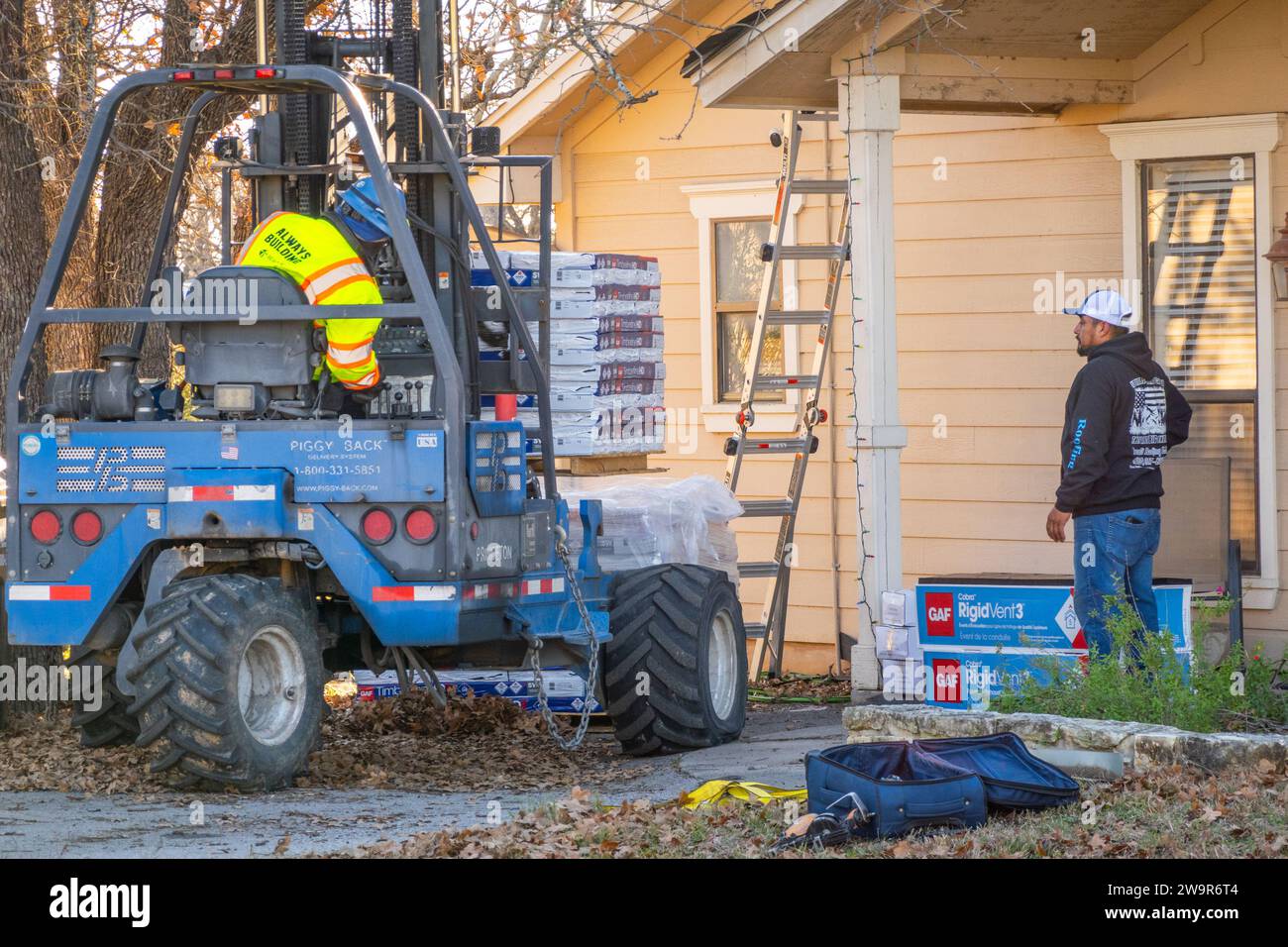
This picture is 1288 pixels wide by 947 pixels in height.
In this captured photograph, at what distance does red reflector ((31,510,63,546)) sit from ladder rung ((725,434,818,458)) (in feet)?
16.7

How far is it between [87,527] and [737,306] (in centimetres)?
682

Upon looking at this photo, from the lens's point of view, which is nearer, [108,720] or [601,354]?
[108,720]

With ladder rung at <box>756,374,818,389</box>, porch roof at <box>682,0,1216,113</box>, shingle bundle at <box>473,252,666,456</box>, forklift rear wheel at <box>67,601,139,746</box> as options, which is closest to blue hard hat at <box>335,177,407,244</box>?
shingle bundle at <box>473,252,666,456</box>

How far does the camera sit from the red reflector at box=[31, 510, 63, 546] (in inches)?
313

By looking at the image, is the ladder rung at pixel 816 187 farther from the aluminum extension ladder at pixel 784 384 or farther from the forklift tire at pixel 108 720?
the forklift tire at pixel 108 720

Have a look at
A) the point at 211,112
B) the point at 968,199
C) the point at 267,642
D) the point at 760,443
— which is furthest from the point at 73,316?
the point at 968,199

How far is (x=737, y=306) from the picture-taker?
13859 mm

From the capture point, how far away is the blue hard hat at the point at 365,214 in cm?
820

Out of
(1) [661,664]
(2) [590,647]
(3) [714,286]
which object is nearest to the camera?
(2) [590,647]

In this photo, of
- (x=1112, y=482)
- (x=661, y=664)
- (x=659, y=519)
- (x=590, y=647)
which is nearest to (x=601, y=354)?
(x=659, y=519)

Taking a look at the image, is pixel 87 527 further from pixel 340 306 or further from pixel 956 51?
pixel 956 51

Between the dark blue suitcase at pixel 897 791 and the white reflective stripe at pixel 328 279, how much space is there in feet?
9.56

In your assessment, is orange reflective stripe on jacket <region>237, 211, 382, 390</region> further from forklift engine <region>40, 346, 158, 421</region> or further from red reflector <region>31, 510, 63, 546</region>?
red reflector <region>31, 510, 63, 546</region>
